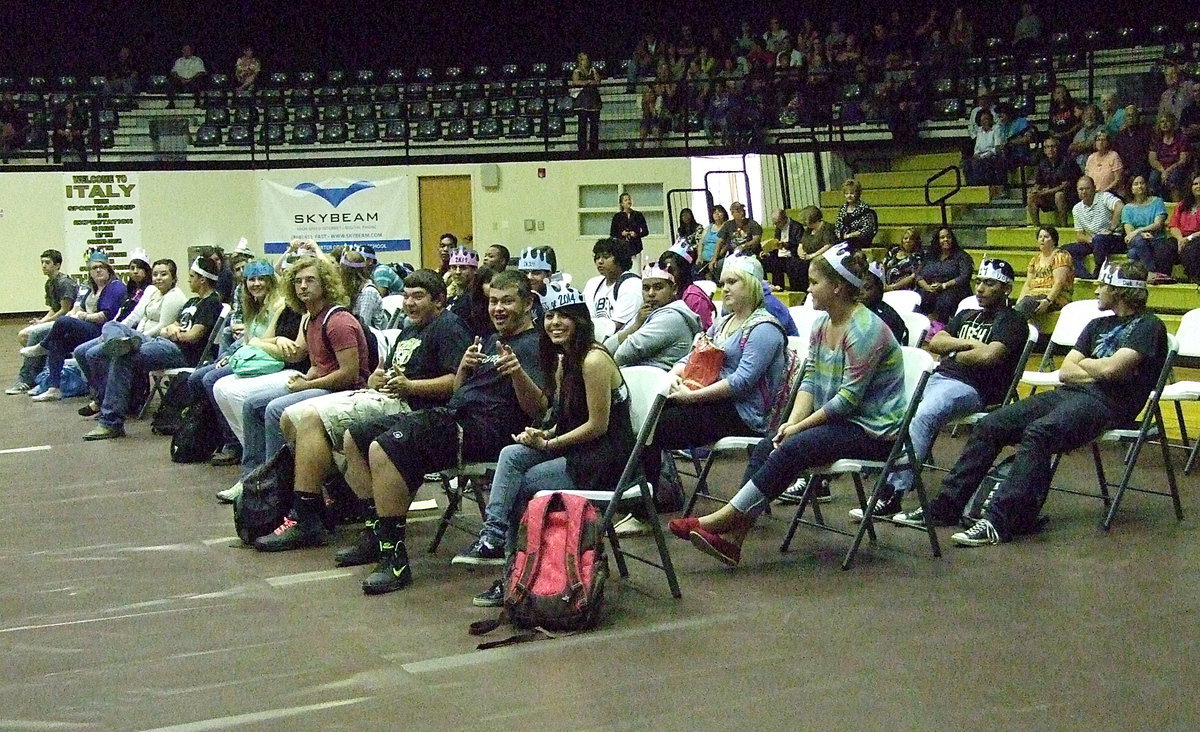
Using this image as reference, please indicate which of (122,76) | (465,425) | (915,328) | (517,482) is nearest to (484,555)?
(517,482)

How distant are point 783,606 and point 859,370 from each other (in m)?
1.06

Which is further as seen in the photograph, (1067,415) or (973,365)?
(973,365)

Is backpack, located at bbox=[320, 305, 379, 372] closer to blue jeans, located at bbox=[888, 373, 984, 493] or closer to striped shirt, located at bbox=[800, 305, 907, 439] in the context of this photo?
striped shirt, located at bbox=[800, 305, 907, 439]

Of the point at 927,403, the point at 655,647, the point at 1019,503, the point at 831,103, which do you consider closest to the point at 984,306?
the point at 927,403

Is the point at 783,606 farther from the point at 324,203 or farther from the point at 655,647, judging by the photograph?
the point at 324,203

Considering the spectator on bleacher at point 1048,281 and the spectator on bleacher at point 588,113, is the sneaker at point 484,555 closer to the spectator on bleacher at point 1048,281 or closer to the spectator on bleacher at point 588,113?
the spectator on bleacher at point 1048,281

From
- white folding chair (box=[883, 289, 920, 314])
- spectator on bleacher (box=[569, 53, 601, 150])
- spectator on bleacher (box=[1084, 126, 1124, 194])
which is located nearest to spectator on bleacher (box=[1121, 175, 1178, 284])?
spectator on bleacher (box=[1084, 126, 1124, 194])

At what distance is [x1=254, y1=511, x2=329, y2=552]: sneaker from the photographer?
599 cm

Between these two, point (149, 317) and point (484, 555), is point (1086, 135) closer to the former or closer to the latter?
point (149, 317)

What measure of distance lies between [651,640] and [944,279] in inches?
283

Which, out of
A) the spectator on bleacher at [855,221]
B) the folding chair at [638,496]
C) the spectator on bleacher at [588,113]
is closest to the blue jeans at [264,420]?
the folding chair at [638,496]

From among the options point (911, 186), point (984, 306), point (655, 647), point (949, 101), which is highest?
point (949, 101)

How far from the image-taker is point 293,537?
6016mm

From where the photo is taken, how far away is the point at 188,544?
6164 mm
